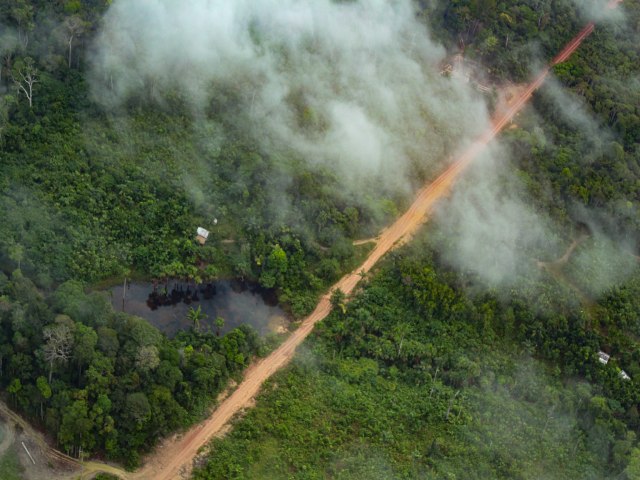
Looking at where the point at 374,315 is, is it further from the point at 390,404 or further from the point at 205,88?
the point at 205,88

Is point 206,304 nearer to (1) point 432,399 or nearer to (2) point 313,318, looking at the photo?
(2) point 313,318

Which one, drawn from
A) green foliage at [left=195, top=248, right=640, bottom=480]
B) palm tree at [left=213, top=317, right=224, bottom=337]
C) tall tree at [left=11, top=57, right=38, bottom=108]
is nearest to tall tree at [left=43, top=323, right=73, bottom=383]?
green foliage at [left=195, top=248, right=640, bottom=480]

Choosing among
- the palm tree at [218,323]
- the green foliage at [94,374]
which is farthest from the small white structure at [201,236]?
the green foliage at [94,374]

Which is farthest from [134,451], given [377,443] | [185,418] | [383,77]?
[383,77]

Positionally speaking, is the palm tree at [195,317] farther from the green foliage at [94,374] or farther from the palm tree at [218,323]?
the green foliage at [94,374]

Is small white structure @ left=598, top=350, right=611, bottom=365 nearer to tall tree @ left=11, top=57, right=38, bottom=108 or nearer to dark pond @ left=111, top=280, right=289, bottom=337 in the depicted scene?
dark pond @ left=111, top=280, right=289, bottom=337

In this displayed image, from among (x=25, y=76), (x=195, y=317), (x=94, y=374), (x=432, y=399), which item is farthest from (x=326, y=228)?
(x=25, y=76)
